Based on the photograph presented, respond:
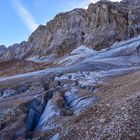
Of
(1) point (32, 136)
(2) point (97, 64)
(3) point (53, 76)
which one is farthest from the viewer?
(2) point (97, 64)

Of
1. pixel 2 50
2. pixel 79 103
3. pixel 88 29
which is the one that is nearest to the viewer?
pixel 79 103

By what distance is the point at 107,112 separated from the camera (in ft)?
79.4

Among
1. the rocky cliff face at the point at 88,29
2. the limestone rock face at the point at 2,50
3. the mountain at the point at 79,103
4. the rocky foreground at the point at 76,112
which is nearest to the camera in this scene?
the rocky foreground at the point at 76,112

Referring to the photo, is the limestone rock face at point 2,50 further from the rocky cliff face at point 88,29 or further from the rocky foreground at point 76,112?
the rocky foreground at point 76,112

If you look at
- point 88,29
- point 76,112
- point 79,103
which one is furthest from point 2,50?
point 76,112

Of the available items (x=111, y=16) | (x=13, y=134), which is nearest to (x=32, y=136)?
(x=13, y=134)

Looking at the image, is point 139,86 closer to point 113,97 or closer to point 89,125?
point 113,97

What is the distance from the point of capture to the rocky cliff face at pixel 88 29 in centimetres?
11112

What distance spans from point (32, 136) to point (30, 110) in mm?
4881

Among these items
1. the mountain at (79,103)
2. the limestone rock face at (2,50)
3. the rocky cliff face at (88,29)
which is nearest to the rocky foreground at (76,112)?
the mountain at (79,103)

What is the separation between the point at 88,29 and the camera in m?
124

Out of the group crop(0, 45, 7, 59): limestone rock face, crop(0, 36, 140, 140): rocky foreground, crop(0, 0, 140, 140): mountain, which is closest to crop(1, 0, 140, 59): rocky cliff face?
crop(0, 45, 7, 59): limestone rock face

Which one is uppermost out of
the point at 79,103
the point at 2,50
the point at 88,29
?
the point at 2,50

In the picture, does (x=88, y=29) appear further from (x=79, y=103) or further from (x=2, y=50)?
(x=79, y=103)
